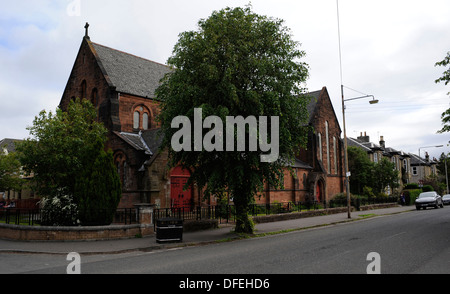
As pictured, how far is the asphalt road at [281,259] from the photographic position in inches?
314

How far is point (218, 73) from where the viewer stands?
14.3 m

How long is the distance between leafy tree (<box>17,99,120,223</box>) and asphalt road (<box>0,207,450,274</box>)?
15.0 feet

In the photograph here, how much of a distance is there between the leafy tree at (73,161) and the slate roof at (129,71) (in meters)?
4.47

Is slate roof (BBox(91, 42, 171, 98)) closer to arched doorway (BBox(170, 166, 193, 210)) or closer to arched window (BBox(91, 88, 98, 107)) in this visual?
arched window (BBox(91, 88, 98, 107))

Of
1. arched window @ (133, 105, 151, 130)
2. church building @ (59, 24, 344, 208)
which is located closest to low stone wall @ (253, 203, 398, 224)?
church building @ (59, 24, 344, 208)

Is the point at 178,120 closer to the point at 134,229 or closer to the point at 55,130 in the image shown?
the point at 134,229

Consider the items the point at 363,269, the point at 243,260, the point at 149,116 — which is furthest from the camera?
the point at 149,116

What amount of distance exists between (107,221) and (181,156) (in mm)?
4874

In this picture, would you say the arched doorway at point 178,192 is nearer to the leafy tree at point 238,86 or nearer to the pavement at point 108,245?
the pavement at point 108,245

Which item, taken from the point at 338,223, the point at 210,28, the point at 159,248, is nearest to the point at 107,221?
the point at 159,248

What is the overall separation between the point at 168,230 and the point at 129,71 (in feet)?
70.9

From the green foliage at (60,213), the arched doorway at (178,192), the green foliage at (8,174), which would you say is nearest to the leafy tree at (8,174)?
the green foliage at (8,174)

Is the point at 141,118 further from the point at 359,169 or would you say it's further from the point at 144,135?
the point at 359,169

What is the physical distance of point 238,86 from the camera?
15.2m
